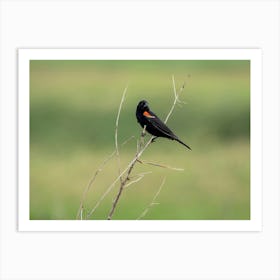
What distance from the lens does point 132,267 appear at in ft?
39.2

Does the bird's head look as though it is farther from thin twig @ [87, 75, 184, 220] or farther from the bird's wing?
thin twig @ [87, 75, 184, 220]

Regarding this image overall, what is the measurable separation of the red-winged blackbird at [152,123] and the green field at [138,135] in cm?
22

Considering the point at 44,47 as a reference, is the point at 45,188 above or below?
below

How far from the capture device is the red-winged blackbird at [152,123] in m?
11.9

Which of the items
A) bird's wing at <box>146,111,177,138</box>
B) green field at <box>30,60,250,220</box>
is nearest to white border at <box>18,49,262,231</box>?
green field at <box>30,60,250,220</box>

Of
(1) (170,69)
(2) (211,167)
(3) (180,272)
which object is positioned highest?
(1) (170,69)

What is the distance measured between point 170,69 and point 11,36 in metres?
1.38

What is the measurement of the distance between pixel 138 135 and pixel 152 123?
75 cm

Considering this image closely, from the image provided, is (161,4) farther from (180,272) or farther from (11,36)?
(180,272)

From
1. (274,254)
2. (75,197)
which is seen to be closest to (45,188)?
(75,197)

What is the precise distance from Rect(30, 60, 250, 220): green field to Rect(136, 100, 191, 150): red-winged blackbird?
0.73 feet

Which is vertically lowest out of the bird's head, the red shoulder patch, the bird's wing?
the bird's wing

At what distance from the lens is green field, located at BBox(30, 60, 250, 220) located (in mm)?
12227

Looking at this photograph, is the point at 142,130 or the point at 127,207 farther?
the point at 127,207
